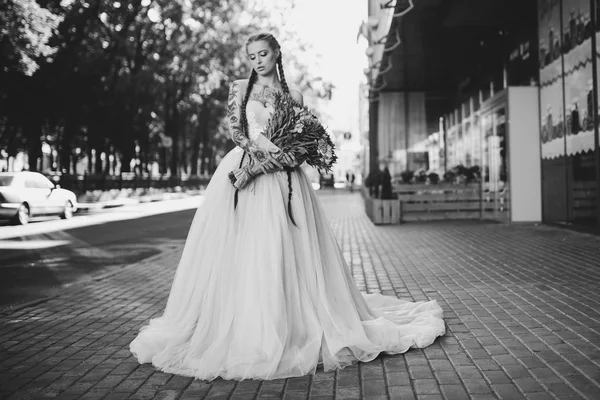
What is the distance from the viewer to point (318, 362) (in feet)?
13.5

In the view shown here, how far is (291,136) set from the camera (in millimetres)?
4480

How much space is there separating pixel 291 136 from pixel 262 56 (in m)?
0.61

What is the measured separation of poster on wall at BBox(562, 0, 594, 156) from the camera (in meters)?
12.0

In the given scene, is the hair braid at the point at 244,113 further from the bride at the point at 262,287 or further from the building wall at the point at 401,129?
the building wall at the point at 401,129

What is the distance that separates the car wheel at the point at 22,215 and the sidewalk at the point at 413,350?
37.8 ft

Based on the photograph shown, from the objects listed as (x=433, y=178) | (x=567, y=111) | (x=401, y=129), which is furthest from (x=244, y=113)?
(x=401, y=129)

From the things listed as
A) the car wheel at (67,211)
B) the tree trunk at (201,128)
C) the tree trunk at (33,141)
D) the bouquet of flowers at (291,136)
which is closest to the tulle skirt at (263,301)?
the bouquet of flowers at (291,136)

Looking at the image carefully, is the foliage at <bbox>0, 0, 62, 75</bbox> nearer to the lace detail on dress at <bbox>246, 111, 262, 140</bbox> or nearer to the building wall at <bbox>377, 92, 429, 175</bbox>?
the building wall at <bbox>377, 92, 429, 175</bbox>

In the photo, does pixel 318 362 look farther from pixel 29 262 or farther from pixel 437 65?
pixel 437 65

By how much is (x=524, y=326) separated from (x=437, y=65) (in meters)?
18.0

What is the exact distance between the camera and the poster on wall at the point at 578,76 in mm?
12008

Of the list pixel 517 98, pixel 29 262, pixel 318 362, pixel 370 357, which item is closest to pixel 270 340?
pixel 318 362

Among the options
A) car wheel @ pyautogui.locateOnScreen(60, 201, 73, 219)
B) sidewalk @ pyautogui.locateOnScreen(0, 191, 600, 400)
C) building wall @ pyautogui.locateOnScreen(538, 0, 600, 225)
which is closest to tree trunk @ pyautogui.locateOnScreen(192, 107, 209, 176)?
car wheel @ pyautogui.locateOnScreen(60, 201, 73, 219)

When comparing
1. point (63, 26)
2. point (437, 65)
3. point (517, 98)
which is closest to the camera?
point (517, 98)
